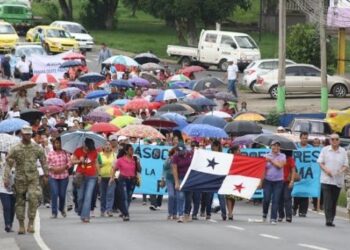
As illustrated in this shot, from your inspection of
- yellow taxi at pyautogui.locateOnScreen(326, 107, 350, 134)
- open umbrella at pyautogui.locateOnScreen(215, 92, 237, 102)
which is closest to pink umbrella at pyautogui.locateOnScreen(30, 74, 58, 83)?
open umbrella at pyautogui.locateOnScreen(215, 92, 237, 102)

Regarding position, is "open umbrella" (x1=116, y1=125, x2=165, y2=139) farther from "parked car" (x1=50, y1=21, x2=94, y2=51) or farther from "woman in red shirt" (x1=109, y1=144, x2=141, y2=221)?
"parked car" (x1=50, y1=21, x2=94, y2=51)

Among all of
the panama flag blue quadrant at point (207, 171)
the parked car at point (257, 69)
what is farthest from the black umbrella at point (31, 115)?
the parked car at point (257, 69)

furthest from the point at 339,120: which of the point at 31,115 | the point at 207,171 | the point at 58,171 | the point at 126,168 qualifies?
the point at 58,171

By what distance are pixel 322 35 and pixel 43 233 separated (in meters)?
24.4

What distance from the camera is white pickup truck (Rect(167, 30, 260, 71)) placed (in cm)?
5878

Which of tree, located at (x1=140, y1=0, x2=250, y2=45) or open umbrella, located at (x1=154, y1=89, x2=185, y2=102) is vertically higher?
tree, located at (x1=140, y1=0, x2=250, y2=45)

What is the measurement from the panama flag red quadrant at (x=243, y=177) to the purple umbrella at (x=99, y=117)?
7.84 metres

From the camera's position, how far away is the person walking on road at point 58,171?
73.1ft

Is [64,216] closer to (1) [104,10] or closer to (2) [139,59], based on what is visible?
(2) [139,59]

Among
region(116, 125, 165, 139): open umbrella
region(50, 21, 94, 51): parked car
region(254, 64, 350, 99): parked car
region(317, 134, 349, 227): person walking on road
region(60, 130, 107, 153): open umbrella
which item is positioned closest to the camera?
region(317, 134, 349, 227): person walking on road

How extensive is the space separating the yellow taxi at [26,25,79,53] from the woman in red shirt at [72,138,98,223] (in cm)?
3952

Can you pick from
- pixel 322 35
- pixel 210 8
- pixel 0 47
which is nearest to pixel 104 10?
pixel 210 8

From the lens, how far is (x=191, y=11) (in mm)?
66812

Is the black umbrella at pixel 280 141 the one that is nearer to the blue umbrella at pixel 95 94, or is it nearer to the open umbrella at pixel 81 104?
the open umbrella at pixel 81 104
